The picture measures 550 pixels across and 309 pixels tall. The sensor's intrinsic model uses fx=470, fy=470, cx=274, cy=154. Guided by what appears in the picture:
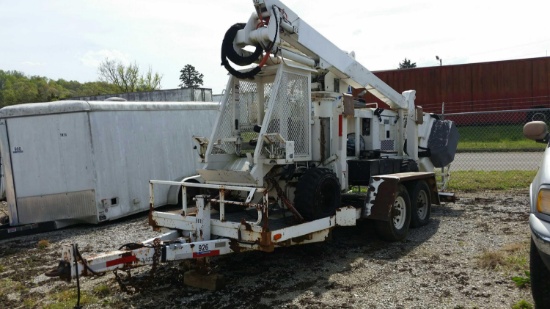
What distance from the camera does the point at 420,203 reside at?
840 cm

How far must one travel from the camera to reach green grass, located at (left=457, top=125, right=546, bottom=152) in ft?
56.4

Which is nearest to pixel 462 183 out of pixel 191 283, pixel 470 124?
pixel 191 283

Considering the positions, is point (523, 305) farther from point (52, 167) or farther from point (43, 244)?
point (52, 167)

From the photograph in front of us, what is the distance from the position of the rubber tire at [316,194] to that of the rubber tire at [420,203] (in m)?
2.08

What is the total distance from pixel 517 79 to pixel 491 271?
22.6 m

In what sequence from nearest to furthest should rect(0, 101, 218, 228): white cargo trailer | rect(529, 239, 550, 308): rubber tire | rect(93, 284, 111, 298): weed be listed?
1. rect(529, 239, 550, 308): rubber tire
2. rect(93, 284, 111, 298): weed
3. rect(0, 101, 218, 228): white cargo trailer

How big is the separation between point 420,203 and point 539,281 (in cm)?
430

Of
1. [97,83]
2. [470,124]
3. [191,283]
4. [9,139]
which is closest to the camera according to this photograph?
[191,283]

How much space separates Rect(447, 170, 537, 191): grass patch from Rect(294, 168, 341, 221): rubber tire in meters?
6.84

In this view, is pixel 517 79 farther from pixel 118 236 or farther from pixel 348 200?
pixel 118 236

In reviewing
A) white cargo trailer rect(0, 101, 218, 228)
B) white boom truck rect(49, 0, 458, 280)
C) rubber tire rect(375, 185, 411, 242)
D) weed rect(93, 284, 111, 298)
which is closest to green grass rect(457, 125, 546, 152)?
rubber tire rect(375, 185, 411, 242)

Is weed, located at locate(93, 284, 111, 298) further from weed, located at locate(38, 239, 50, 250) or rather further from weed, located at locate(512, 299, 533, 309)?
weed, located at locate(512, 299, 533, 309)

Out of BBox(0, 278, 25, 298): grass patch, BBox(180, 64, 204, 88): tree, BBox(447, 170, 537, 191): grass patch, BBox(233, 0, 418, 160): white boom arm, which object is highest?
BBox(180, 64, 204, 88): tree

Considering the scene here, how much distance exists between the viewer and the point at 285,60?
6.32 metres
